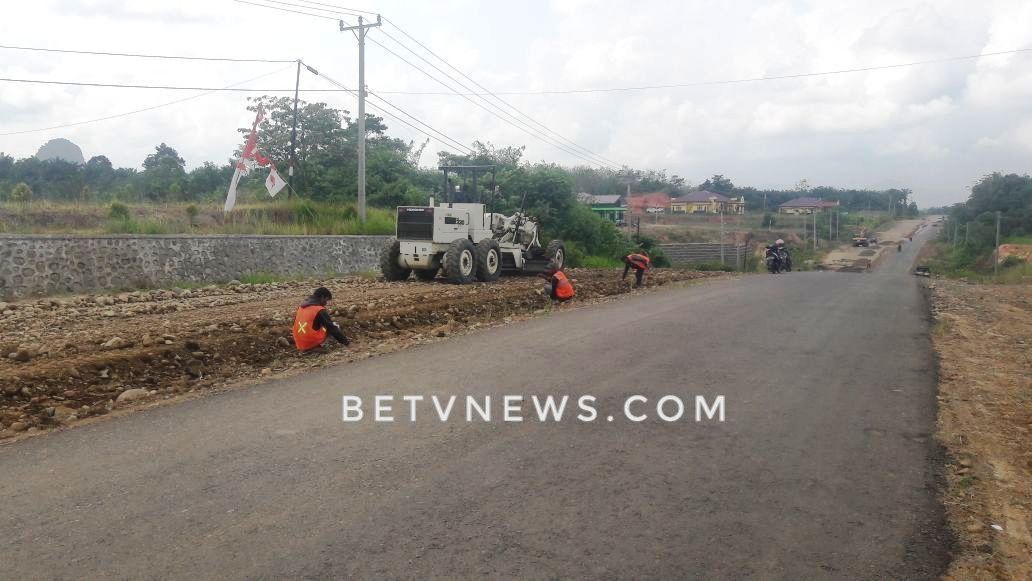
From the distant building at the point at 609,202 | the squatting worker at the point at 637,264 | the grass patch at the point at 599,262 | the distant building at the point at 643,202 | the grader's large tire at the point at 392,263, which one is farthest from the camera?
the distant building at the point at 609,202

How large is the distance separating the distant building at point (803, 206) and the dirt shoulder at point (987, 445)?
96.8m

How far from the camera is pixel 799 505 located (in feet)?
16.2

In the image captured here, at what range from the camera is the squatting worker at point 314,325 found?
9.72 m

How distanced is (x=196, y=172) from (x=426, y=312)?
35.2m

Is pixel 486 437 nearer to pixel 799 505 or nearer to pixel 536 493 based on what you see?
pixel 536 493

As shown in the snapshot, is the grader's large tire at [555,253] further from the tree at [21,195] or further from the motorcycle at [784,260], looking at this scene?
the motorcycle at [784,260]

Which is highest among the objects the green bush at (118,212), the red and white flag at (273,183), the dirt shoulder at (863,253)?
the red and white flag at (273,183)

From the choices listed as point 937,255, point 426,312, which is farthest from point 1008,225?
point 426,312

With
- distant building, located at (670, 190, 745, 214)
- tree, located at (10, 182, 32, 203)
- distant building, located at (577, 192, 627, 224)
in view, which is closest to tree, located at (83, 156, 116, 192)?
tree, located at (10, 182, 32, 203)

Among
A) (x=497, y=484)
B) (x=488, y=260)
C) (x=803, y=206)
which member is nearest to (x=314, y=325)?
(x=497, y=484)

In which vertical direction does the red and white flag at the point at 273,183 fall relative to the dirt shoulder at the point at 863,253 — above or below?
above

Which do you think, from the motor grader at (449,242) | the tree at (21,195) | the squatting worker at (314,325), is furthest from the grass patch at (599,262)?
the squatting worker at (314,325)

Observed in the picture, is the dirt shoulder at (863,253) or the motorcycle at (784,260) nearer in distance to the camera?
the motorcycle at (784,260)

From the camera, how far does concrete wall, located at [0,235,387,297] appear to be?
15586 mm
